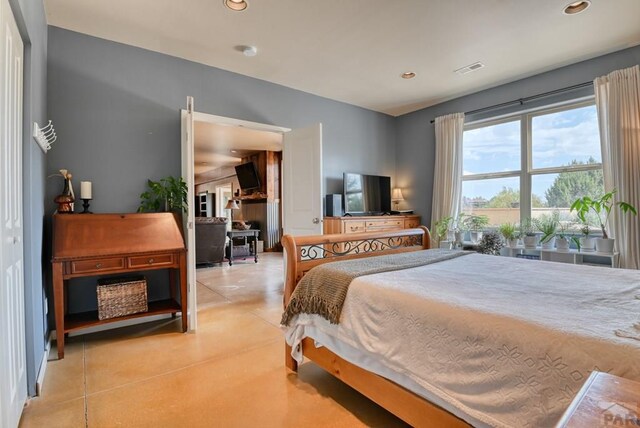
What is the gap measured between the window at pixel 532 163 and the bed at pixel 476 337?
235 centimetres

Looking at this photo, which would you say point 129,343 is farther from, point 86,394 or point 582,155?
point 582,155

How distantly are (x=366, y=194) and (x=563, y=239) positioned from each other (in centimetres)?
253

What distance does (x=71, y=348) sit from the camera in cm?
258

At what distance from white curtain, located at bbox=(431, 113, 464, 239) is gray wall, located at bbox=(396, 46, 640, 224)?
188mm

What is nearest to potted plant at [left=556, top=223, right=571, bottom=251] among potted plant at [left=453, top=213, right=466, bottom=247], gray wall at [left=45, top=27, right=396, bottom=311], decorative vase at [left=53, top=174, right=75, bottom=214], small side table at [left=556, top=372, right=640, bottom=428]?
potted plant at [left=453, top=213, right=466, bottom=247]

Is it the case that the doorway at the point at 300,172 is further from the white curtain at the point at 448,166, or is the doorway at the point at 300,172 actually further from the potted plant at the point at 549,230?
the potted plant at the point at 549,230

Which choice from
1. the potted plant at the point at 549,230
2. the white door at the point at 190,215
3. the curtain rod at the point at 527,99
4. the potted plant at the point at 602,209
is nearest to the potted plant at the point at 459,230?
the potted plant at the point at 549,230

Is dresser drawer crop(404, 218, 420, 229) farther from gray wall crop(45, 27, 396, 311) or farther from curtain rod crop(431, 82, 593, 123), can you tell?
gray wall crop(45, 27, 396, 311)

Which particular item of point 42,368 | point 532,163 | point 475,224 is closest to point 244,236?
point 475,224

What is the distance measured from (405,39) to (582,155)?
2520 mm

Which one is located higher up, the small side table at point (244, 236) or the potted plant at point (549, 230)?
the potted plant at point (549, 230)

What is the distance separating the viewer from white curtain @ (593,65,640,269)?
322cm

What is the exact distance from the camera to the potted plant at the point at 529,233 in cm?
387

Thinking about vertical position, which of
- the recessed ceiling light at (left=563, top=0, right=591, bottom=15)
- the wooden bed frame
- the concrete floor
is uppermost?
the recessed ceiling light at (left=563, top=0, right=591, bottom=15)
